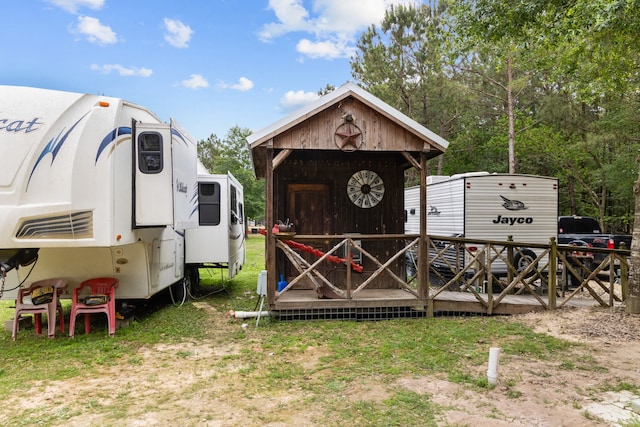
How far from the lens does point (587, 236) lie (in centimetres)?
1066

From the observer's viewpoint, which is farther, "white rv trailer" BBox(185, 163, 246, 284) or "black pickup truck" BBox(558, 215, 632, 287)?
"black pickup truck" BBox(558, 215, 632, 287)

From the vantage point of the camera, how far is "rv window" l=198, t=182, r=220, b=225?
8117 millimetres

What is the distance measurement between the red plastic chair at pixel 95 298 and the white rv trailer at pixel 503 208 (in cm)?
660

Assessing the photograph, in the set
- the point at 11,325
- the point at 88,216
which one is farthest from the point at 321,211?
the point at 11,325

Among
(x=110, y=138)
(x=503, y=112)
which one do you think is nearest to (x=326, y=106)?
(x=110, y=138)

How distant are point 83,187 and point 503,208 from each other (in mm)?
7715

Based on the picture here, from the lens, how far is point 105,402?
352 centimetres

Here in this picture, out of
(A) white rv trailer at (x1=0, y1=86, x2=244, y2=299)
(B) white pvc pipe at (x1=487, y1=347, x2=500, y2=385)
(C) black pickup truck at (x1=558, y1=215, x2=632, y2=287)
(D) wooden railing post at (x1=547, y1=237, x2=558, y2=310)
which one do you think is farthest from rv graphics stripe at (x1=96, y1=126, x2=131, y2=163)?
(C) black pickup truck at (x1=558, y1=215, x2=632, y2=287)

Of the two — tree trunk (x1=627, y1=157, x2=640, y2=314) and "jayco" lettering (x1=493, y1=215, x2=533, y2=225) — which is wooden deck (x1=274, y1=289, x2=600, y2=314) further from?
"jayco" lettering (x1=493, y1=215, x2=533, y2=225)

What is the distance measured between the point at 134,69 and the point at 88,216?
10.5 meters

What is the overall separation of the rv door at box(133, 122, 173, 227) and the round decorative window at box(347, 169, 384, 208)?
10.8 feet

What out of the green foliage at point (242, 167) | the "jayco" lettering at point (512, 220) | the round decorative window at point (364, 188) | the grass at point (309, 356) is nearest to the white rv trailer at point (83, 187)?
the grass at point (309, 356)

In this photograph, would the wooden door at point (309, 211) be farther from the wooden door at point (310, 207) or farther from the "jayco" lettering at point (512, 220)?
the "jayco" lettering at point (512, 220)

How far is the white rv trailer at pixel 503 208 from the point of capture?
342 inches
